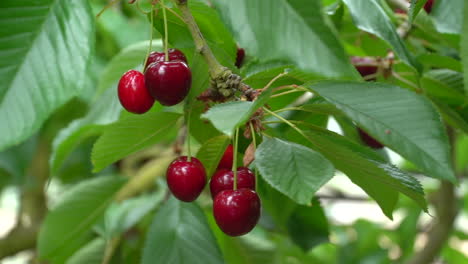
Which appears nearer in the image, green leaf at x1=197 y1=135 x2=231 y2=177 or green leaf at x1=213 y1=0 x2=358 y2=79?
green leaf at x1=213 y1=0 x2=358 y2=79

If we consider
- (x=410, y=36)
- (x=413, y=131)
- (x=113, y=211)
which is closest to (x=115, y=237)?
(x=113, y=211)

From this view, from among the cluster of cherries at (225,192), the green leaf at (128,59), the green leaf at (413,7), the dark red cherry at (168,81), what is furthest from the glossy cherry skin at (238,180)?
the green leaf at (128,59)

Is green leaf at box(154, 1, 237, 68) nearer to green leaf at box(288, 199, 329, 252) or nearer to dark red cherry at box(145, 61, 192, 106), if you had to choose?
dark red cherry at box(145, 61, 192, 106)

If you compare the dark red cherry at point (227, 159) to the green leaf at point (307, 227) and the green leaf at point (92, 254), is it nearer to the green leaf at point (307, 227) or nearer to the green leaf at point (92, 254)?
the green leaf at point (307, 227)

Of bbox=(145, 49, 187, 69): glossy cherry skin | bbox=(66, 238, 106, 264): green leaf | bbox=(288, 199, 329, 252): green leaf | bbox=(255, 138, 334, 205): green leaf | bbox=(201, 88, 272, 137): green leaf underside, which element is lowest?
bbox=(66, 238, 106, 264): green leaf

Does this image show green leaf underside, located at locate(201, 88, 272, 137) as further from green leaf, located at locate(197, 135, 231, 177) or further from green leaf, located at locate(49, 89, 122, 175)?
green leaf, located at locate(49, 89, 122, 175)

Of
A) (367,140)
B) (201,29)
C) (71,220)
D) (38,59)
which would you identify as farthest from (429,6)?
(71,220)

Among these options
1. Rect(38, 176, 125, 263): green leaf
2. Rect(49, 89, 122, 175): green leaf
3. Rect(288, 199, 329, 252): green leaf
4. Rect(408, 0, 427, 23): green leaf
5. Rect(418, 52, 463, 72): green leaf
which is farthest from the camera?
Rect(38, 176, 125, 263): green leaf

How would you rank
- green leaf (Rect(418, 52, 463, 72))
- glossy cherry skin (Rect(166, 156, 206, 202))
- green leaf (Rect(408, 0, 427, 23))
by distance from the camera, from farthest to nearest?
green leaf (Rect(418, 52, 463, 72))
glossy cherry skin (Rect(166, 156, 206, 202))
green leaf (Rect(408, 0, 427, 23))

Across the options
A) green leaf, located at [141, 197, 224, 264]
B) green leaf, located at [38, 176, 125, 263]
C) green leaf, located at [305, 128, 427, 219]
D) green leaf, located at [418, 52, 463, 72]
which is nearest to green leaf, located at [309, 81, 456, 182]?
green leaf, located at [305, 128, 427, 219]

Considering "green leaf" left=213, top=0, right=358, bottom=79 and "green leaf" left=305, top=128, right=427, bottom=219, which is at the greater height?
"green leaf" left=213, top=0, right=358, bottom=79
